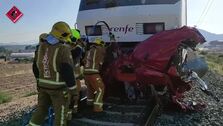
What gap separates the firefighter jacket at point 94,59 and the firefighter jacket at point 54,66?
98.8 inches

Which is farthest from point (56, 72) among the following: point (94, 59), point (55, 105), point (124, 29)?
point (124, 29)

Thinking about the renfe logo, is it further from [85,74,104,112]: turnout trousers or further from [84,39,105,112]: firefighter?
[85,74,104,112]: turnout trousers

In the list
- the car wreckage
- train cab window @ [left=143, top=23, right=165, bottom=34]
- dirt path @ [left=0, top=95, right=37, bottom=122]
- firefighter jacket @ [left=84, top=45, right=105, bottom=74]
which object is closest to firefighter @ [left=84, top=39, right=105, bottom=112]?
firefighter jacket @ [left=84, top=45, right=105, bottom=74]

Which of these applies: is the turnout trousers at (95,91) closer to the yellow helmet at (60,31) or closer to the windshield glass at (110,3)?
the windshield glass at (110,3)

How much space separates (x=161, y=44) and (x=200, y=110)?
171 cm

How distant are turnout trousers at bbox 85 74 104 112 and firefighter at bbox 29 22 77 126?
2.11m

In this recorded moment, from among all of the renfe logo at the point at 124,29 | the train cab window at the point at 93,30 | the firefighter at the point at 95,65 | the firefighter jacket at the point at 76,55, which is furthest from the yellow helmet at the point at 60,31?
the train cab window at the point at 93,30

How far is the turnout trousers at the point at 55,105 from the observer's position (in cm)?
580

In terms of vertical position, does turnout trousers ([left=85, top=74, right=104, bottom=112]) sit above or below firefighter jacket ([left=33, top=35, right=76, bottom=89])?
below

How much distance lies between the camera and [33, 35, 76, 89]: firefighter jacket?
18.2 feet

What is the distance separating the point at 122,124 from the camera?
22.7ft

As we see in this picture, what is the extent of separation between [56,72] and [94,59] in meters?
2.62

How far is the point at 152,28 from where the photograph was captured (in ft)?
27.9

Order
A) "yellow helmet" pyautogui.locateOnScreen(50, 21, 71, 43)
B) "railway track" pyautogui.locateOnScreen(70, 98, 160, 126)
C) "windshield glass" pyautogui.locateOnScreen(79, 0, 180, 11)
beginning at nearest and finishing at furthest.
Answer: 1. "yellow helmet" pyautogui.locateOnScreen(50, 21, 71, 43)
2. "railway track" pyautogui.locateOnScreen(70, 98, 160, 126)
3. "windshield glass" pyautogui.locateOnScreen(79, 0, 180, 11)
